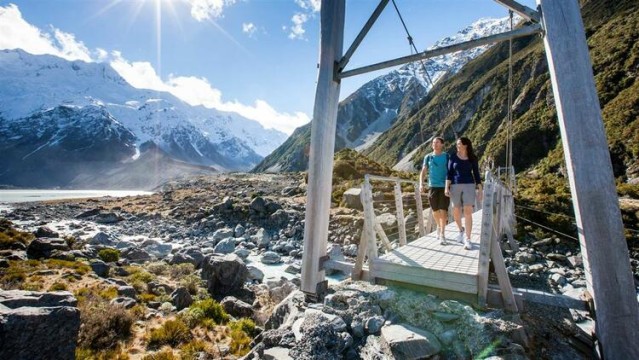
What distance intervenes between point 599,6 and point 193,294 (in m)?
A: 92.3

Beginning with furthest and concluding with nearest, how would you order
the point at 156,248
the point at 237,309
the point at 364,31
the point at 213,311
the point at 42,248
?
the point at 156,248 < the point at 42,248 < the point at 237,309 < the point at 213,311 < the point at 364,31

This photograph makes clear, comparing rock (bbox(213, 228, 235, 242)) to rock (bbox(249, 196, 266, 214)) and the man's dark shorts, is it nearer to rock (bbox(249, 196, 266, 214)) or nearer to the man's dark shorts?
rock (bbox(249, 196, 266, 214))

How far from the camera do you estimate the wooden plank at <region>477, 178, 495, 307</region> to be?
12.2ft

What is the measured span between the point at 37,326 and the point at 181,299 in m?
4.51

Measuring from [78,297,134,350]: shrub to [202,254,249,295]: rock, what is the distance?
308cm

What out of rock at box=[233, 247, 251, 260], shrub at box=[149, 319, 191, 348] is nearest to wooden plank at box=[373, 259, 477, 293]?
shrub at box=[149, 319, 191, 348]

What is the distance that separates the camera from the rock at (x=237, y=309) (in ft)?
25.7

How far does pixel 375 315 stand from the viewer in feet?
12.0

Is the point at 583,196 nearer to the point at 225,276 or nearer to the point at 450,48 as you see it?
the point at 450,48

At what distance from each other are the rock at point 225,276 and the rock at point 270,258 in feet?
11.9

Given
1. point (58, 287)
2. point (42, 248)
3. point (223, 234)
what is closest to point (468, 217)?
point (58, 287)

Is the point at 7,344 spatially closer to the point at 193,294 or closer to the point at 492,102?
the point at 193,294

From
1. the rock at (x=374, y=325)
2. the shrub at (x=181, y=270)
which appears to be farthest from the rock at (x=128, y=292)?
the rock at (x=374, y=325)

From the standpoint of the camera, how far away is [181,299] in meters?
8.18
